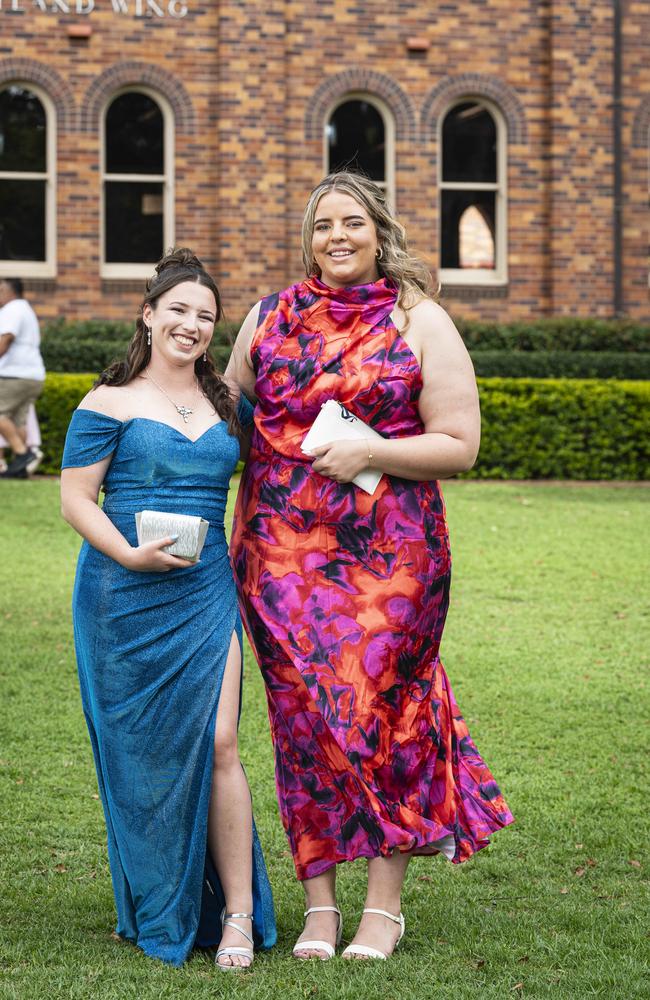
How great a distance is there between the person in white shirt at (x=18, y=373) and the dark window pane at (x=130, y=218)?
4.41 meters

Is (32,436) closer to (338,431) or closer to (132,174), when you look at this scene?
(132,174)

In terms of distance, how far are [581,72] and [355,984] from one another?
51.2ft

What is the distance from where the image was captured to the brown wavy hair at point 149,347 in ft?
11.8

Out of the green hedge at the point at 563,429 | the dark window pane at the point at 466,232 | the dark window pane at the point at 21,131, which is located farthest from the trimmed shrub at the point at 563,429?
the dark window pane at the point at 21,131

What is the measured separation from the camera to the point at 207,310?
359 centimetres

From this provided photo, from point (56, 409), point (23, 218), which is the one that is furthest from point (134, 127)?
point (56, 409)

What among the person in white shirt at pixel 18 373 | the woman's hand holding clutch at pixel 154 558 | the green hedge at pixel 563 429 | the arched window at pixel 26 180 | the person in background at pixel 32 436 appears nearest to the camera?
the woman's hand holding clutch at pixel 154 558

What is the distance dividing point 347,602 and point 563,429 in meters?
10.8

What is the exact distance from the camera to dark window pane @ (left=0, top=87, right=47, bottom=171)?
53.9 ft

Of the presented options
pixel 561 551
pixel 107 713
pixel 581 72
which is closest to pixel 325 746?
pixel 107 713

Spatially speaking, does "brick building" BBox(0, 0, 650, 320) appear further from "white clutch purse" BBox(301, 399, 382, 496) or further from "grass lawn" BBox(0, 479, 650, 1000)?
"white clutch purse" BBox(301, 399, 382, 496)

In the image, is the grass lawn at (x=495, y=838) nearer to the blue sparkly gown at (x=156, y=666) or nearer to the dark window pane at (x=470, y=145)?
the blue sparkly gown at (x=156, y=666)

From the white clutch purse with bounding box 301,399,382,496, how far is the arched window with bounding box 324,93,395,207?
13997 mm

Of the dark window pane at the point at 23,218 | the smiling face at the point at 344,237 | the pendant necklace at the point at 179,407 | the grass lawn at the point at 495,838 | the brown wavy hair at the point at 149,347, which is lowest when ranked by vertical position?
the grass lawn at the point at 495,838
